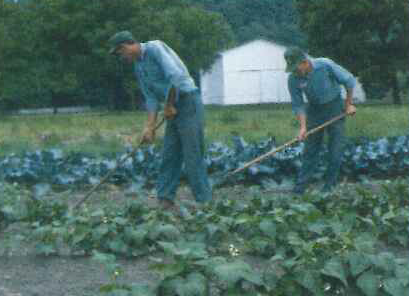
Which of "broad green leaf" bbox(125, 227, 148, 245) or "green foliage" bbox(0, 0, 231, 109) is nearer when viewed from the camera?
"broad green leaf" bbox(125, 227, 148, 245)

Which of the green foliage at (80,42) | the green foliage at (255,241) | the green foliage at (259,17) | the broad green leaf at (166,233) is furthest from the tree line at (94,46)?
the broad green leaf at (166,233)

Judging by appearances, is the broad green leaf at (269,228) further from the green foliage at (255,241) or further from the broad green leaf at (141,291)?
the broad green leaf at (141,291)

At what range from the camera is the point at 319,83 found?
31.1 feet

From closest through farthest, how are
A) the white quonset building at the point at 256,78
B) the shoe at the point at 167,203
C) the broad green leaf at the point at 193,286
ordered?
the broad green leaf at the point at 193,286, the shoe at the point at 167,203, the white quonset building at the point at 256,78

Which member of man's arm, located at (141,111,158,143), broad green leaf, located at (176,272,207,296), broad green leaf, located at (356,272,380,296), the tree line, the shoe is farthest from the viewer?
the tree line

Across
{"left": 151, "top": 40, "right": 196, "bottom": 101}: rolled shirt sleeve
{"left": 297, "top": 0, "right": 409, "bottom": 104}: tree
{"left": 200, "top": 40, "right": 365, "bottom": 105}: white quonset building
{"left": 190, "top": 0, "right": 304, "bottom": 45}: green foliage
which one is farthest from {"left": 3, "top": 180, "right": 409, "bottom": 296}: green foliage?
{"left": 297, "top": 0, "right": 409, "bottom": 104}: tree

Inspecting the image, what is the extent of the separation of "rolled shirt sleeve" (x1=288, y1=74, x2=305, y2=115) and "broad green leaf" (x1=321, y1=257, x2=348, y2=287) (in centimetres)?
494

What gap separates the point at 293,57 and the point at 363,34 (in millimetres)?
23144

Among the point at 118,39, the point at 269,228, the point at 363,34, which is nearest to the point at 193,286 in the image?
the point at 269,228

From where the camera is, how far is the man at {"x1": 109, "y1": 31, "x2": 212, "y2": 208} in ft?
27.1

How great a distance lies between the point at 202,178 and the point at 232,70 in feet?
73.7

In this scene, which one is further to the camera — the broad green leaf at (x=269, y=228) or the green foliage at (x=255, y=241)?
the broad green leaf at (x=269, y=228)

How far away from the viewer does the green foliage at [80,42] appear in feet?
158

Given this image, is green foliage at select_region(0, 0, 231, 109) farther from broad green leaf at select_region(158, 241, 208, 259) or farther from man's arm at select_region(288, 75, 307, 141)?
broad green leaf at select_region(158, 241, 208, 259)
